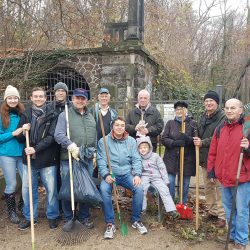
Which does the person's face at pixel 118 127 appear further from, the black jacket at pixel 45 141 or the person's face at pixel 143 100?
the black jacket at pixel 45 141

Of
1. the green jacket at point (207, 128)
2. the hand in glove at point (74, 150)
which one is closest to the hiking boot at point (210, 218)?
the green jacket at point (207, 128)

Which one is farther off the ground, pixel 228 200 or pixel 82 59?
pixel 82 59

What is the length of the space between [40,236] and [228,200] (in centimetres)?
248

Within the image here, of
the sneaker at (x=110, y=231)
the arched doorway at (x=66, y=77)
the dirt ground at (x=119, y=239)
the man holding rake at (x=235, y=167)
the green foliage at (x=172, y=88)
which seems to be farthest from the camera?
the green foliage at (x=172, y=88)

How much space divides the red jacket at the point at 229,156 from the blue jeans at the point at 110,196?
3.58ft

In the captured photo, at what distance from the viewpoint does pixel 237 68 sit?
73.6 ft

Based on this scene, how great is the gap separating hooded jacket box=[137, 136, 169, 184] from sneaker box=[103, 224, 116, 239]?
0.85 meters

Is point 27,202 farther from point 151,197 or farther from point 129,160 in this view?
point 151,197

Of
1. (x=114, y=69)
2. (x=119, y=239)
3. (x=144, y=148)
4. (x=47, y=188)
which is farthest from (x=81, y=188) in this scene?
(x=114, y=69)

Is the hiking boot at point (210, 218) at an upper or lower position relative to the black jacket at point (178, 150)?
lower

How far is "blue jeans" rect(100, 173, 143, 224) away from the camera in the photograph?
4.26 m

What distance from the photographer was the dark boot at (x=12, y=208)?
4.59m

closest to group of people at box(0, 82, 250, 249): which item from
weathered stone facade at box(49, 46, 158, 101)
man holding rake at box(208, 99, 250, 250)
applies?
man holding rake at box(208, 99, 250, 250)

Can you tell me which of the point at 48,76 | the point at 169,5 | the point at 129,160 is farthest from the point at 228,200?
the point at 169,5
